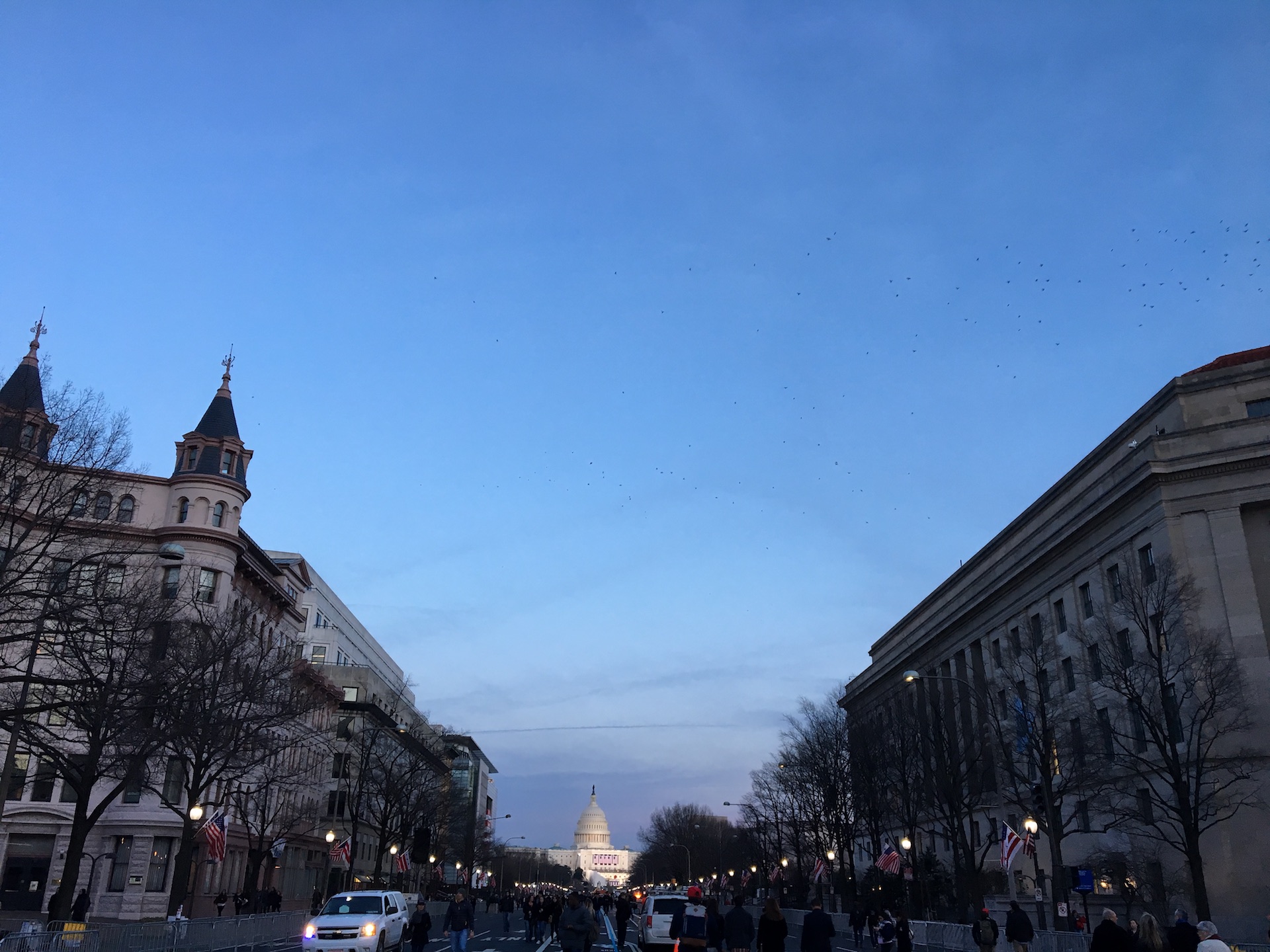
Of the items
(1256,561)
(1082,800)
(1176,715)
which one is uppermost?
(1256,561)

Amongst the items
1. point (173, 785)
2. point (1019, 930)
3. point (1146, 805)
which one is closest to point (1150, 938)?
point (1019, 930)

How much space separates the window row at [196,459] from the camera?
204 feet

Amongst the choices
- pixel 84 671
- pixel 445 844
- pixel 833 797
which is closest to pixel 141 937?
pixel 84 671

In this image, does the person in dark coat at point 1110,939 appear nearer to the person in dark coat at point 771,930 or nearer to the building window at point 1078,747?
the person in dark coat at point 771,930

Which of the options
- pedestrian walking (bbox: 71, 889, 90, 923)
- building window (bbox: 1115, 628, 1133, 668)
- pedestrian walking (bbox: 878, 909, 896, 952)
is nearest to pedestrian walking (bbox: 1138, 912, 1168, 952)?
pedestrian walking (bbox: 878, 909, 896, 952)

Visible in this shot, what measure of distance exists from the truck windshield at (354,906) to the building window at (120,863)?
33368 millimetres

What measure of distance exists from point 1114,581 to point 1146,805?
437 inches

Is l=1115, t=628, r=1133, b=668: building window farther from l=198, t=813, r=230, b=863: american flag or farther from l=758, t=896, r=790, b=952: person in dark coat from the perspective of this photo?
l=198, t=813, r=230, b=863: american flag

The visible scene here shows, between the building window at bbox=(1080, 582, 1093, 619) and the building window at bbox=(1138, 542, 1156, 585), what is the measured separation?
5.20 m

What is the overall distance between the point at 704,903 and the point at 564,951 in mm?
6261

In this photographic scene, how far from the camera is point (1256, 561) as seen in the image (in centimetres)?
4553

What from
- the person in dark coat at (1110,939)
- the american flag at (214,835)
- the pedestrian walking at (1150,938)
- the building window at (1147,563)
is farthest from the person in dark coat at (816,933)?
the building window at (1147,563)

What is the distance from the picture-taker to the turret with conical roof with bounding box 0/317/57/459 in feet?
85.3

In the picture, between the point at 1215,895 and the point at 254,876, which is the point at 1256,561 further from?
the point at 254,876
